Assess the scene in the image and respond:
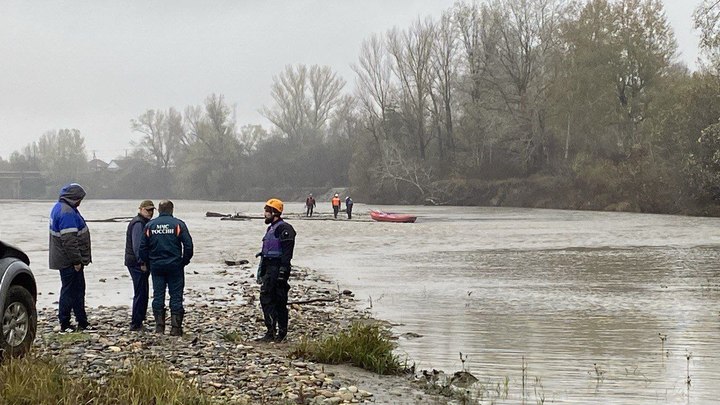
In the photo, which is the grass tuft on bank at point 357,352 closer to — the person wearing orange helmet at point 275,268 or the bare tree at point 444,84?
the person wearing orange helmet at point 275,268

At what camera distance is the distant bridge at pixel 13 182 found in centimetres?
13262

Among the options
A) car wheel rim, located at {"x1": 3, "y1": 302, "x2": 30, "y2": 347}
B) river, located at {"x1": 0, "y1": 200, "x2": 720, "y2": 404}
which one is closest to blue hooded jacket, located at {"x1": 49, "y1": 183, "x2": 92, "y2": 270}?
car wheel rim, located at {"x1": 3, "y1": 302, "x2": 30, "y2": 347}

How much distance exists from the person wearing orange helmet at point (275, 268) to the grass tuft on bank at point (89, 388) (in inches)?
140

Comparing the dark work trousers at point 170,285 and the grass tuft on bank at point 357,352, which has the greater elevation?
the dark work trousers at point 170,285

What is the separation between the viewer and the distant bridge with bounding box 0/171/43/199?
5221 inches

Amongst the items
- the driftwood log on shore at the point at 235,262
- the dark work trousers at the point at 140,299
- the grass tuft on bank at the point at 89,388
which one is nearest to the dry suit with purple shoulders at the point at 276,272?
the dark work trousers at the point at 140,299

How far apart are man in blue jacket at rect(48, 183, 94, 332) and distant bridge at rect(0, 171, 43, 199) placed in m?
132

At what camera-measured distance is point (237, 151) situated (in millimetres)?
117438

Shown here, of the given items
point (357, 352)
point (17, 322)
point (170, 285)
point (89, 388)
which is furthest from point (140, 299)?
point (89, 388)

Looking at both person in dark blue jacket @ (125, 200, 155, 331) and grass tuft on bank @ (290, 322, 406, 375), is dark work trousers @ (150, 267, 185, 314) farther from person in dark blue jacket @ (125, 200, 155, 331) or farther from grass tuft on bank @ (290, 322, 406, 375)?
grass tuft on bank @ (290, 322, 406, 375)

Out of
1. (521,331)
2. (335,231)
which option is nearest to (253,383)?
(521,331)

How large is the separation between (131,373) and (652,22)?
2561 inches

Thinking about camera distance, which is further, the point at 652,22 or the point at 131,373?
the point at 652,22

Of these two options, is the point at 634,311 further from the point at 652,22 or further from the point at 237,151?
the point at 237,151
